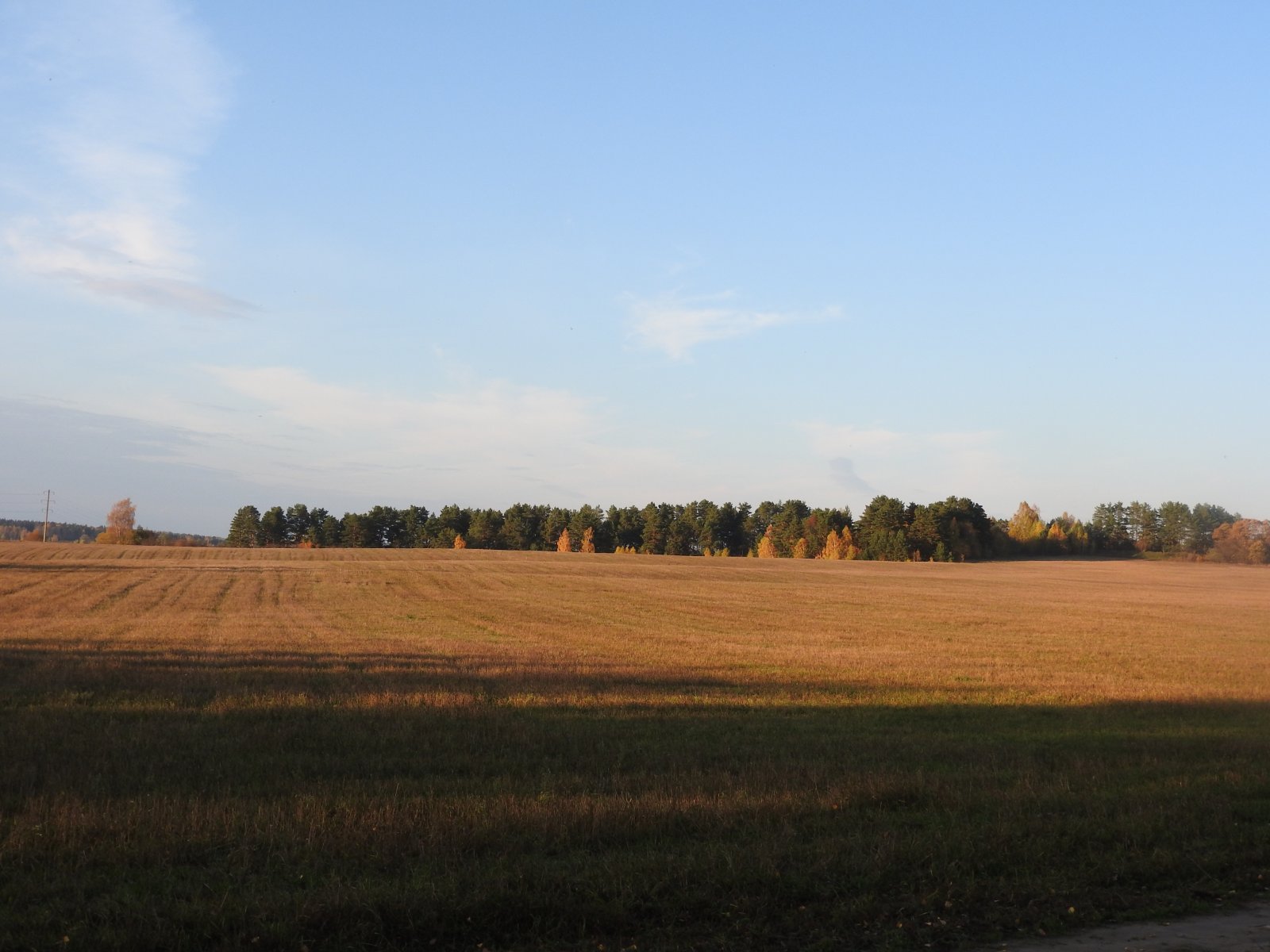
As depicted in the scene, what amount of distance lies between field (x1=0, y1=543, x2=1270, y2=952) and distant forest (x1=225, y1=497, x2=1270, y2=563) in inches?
3809

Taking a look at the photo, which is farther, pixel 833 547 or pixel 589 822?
pixel 833 547

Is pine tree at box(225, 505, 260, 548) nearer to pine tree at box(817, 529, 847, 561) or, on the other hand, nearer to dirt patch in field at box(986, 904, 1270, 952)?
pine tree at box(817, 529, 847, 561)

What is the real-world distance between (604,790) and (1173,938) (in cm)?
536

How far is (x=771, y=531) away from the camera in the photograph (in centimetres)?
14600

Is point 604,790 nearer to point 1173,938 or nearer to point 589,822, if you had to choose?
point 589,822

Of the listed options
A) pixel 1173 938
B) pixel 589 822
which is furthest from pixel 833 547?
pixel 1173 938

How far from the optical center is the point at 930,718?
52.0ft

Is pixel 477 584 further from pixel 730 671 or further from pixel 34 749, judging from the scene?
pixel 34 749

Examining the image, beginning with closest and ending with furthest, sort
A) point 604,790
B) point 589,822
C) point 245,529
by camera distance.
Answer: point 589,822, point 604,790, point 245,529

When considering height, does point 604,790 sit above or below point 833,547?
below

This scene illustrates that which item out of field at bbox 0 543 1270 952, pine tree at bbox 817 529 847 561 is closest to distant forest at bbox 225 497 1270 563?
pine tree at bbox 817 529 847 561

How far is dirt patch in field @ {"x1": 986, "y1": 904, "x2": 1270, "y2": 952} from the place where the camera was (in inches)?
243

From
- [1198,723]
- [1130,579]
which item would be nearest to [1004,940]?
[1198,723]

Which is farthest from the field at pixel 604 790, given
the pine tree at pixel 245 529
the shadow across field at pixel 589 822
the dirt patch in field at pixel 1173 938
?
the pine tree at pixel 245 529
